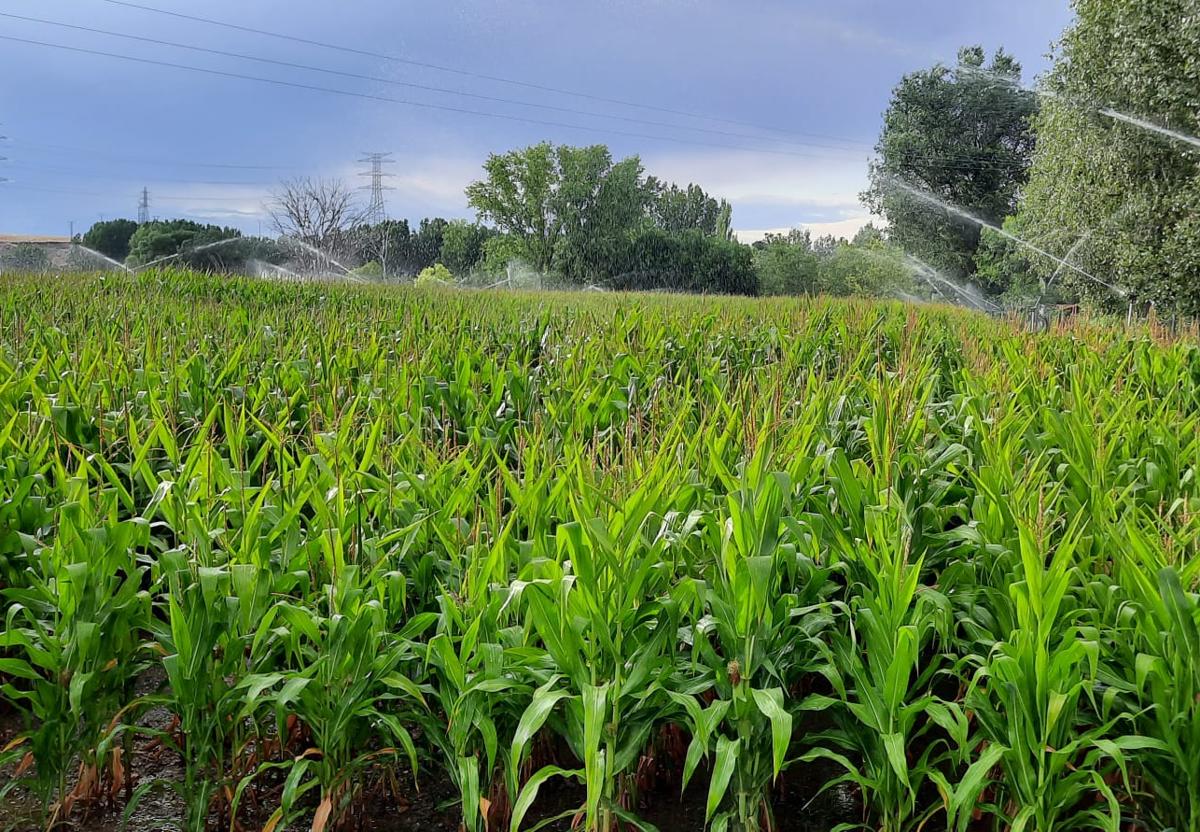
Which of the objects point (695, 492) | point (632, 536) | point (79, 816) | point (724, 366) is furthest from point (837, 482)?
point (724, 366)

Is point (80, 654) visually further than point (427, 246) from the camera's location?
No

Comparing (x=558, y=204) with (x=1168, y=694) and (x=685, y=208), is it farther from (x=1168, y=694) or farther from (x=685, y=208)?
(x=1168, y=694)

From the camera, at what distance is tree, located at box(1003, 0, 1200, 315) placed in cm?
1788

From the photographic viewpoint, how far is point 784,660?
98.0 inches

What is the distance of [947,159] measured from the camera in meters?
45.7

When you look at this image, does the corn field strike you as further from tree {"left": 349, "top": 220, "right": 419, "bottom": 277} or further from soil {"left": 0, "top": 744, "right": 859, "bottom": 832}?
tree {"left": 349, "top": 220, "right": 419, "bottom": 277}

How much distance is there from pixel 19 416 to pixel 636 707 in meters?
3.28

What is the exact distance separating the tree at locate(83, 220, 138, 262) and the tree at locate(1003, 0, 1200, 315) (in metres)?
66.7

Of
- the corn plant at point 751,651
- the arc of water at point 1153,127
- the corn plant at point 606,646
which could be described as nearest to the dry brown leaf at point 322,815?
the corn plant at point 606,646

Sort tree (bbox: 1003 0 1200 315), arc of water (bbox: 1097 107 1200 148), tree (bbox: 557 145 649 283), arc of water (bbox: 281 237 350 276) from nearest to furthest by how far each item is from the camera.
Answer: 1. tree (bbox: 1003 0 1200 315)
2. arc of water (bbox: 1097 107 1200 148)
3. arc of water (bbox: 281 237 350 276)
4. tree (bbox: 557 145 649 283)

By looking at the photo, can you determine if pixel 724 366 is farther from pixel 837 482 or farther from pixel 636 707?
pixel 636 707

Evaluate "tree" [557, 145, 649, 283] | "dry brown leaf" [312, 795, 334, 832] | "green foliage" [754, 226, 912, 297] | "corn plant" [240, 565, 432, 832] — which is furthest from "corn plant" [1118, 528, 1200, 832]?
"tree" [557, 145, 649, 283]

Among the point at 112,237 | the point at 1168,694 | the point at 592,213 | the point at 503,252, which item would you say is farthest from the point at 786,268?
the point at 1168,694

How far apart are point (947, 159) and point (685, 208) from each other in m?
40.8
